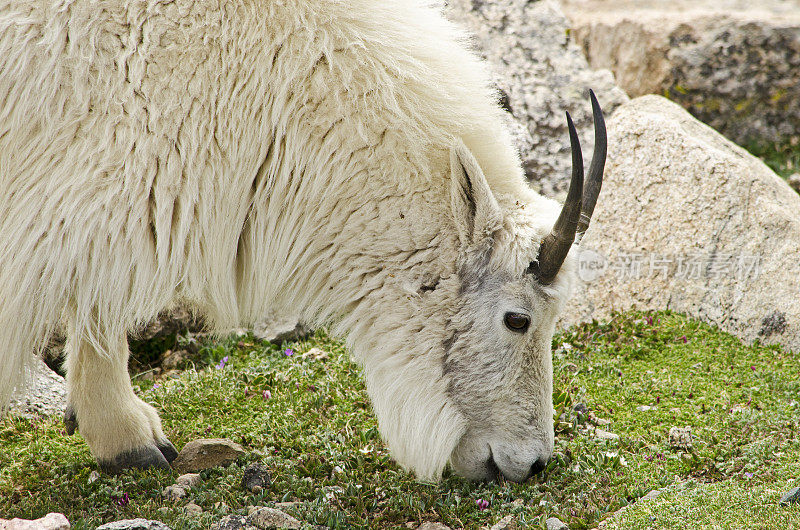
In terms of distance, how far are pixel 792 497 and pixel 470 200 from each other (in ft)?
6.84

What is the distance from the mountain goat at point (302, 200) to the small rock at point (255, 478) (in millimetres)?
725

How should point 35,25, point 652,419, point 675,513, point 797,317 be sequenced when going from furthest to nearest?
1. point 797,317
2. point 652,419
3. point 675,513
4. point 35,25

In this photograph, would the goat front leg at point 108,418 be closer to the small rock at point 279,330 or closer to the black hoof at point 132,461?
the black hoof at point 132,461

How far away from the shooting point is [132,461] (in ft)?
15.4

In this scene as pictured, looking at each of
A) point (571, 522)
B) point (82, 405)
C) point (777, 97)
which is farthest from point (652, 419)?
point (777, 97)

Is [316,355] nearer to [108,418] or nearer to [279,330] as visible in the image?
[279,330]

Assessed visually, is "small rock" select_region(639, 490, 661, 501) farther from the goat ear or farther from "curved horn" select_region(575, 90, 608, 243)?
the goat ear

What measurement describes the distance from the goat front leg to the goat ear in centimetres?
207

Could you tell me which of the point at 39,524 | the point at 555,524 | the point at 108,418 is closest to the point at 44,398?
the point at 108,418

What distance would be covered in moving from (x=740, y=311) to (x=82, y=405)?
453 cm

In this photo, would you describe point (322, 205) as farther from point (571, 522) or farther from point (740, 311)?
point (740, 311)

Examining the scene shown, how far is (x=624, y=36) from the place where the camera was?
33.2 feet

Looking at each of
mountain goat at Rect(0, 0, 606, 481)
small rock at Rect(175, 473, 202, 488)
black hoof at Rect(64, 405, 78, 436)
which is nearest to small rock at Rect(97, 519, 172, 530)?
small rock at Rect(175, 473, 202, 488)

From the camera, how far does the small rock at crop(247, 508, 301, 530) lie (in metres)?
3.94
